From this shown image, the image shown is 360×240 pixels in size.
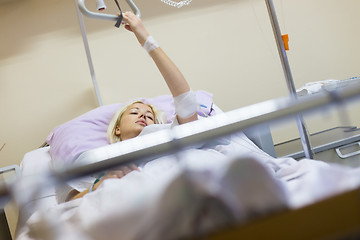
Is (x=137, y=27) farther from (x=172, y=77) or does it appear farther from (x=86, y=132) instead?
(x=86, y=132)

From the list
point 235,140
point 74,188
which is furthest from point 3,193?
point 235,140

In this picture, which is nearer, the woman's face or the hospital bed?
the hospital bed

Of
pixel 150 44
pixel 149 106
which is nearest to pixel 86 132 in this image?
pixel 149 106

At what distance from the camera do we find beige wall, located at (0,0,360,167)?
2754 mm

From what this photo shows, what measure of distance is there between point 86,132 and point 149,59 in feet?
2.67

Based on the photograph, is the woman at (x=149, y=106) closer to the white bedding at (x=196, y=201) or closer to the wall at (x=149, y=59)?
the wall at (x=149, y=59)

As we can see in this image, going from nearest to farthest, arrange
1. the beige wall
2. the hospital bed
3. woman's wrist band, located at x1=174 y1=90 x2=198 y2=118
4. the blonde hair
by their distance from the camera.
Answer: the hospital bed < woman's wrist band, located at x1=174 y1=90 x2=198 y2=118 < the blonde hair < the beige wall

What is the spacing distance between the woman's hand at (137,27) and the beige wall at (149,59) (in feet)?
3.04

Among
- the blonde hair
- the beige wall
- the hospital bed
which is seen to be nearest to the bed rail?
the hospital bed

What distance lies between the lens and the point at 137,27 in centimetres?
189

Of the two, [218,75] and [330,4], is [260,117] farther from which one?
[330,4]

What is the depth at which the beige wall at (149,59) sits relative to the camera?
275cm

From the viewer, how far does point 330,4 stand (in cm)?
313

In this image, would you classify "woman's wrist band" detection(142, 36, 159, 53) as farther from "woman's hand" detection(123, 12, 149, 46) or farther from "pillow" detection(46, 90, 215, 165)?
"pillow" detection(46, 90, 215, 165)
